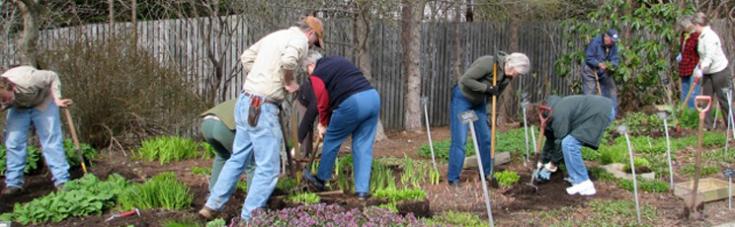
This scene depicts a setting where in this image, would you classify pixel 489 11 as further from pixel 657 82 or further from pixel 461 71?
pixel 657 82

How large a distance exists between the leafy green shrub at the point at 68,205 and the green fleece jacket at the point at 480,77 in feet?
10.1

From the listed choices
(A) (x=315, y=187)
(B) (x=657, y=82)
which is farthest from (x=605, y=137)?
(A) (x=315, y=187)

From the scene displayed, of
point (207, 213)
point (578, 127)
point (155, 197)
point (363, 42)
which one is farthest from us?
point (363, 42)

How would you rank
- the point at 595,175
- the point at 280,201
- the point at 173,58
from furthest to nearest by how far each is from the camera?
the point at 173,58
the point at 595,175
the point at 280,201

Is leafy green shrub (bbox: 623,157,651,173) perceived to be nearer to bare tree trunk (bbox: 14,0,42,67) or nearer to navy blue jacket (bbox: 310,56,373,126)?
navy blue jacket (bbox: 310,56,373,126)

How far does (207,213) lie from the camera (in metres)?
5.61

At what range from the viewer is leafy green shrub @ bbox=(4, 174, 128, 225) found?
5.71 metres

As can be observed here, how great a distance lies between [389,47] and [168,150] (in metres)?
4.69

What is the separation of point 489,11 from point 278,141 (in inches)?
314

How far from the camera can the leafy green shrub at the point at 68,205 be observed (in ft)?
18.7

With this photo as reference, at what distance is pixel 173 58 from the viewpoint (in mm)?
10820

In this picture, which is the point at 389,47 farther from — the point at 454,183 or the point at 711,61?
the point at 454,183

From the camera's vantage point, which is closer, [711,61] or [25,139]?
[25,139]

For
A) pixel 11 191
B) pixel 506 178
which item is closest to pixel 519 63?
pixel 506 178
